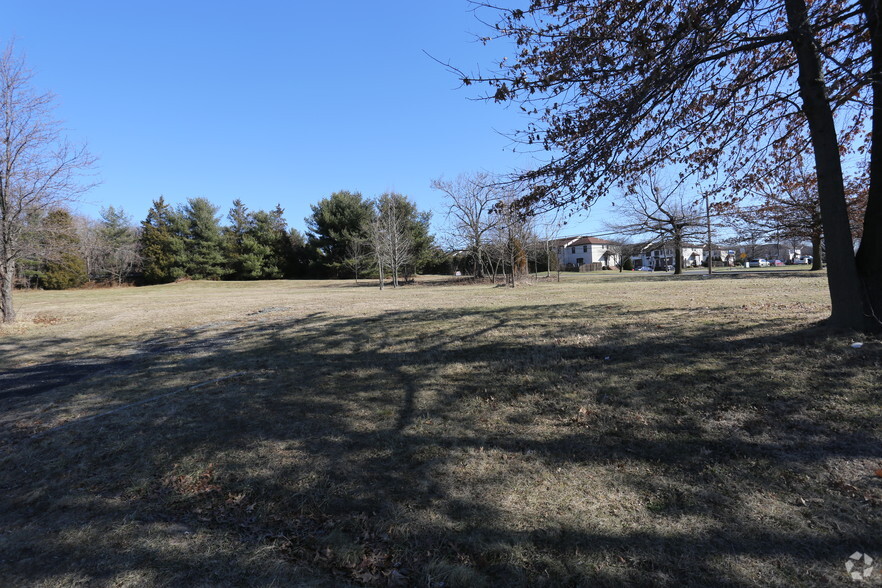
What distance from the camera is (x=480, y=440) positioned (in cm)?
393

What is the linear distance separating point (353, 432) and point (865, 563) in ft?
12.1

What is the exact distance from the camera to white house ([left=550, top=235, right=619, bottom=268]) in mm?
72812

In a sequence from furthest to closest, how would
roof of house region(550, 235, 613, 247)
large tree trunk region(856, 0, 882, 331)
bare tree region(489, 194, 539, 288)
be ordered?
Result: 1. roof of house region(550, 235, 613, 247)
2. bare tree region(489, 194, 539, 288)
3. large tree trunk region(856, 0, 882, 331)

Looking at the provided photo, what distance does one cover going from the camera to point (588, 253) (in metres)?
76.2

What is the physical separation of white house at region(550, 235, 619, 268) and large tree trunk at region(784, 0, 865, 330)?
222ft

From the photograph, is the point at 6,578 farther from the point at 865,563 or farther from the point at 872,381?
the point at 872,381

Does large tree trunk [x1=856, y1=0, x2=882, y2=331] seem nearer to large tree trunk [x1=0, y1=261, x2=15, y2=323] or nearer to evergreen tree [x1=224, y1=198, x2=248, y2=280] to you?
large tree trunk [x1=0, y1=261, x2=15, y2=323]

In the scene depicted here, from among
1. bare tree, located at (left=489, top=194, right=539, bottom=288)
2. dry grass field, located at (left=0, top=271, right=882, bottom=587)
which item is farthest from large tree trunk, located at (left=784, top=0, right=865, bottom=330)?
bare tree, located at (left=489, top=194, right=539, bottom=288)

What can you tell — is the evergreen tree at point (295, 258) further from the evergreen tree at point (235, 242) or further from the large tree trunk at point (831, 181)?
the large tree trunk at point (831, 181)

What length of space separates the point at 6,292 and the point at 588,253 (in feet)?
245

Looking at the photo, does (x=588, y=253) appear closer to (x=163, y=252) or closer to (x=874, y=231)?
(x=163, y=252)

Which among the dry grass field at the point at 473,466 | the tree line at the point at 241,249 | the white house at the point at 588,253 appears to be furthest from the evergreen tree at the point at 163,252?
the white house at the point at 588,253

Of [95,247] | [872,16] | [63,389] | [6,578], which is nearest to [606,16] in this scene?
[872,16]

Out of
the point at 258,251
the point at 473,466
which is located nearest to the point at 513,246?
the point at 473,466
